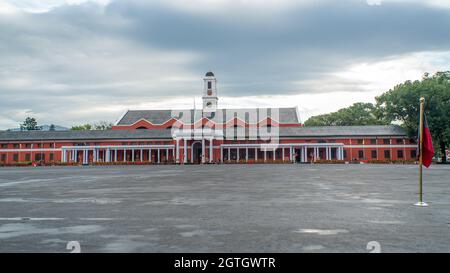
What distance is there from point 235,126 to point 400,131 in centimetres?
3148

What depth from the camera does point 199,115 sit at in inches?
3086

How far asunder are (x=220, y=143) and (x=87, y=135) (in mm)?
28286

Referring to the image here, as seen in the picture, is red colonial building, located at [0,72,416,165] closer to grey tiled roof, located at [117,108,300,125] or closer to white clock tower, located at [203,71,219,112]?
grey tiled roof, located at [117,108,300,125]

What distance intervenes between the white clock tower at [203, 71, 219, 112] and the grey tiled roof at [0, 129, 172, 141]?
37.6 ft

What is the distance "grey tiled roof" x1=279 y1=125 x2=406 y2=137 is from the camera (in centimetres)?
6549

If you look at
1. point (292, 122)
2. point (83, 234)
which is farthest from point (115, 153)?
point (83, 234)

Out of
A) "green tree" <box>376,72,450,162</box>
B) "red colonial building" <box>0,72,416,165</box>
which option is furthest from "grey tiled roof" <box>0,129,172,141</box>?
"green tree" <box>376,72,450,162</box>

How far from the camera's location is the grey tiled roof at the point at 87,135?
230 ft

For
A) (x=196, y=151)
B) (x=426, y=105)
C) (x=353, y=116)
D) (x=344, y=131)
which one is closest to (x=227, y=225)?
(x=426, y=105)

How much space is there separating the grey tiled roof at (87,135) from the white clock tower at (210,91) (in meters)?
11.5

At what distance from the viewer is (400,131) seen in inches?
2559

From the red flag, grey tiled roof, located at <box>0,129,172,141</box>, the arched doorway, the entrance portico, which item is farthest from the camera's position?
grey tiled roof, located at <box>0,129,172,141</box>
